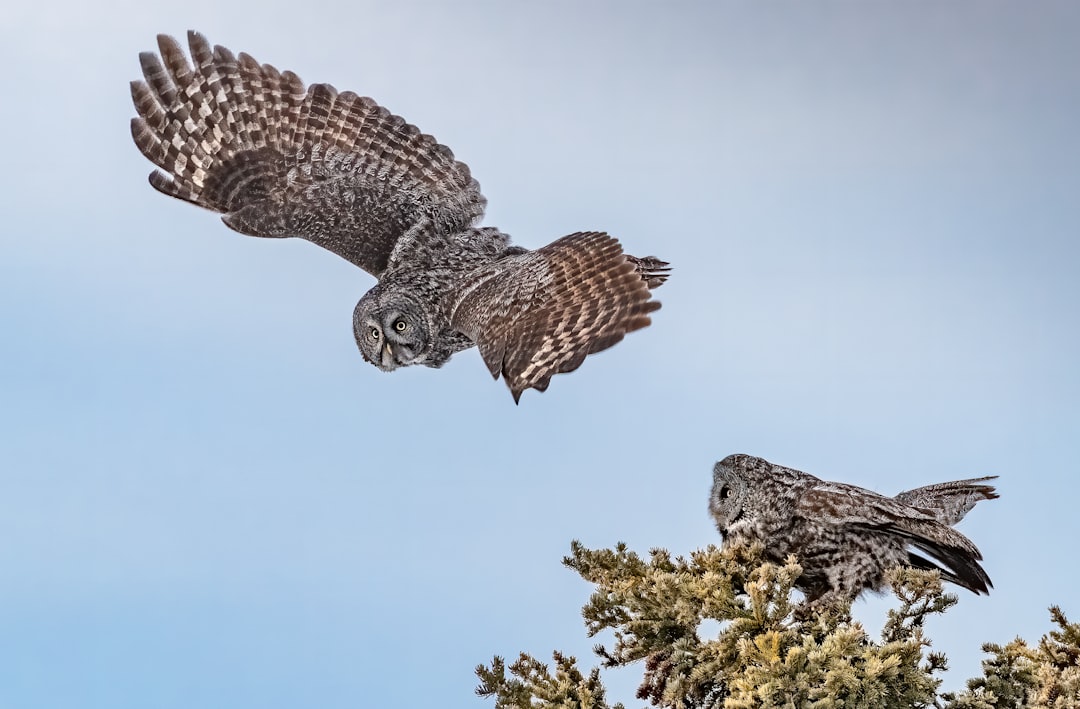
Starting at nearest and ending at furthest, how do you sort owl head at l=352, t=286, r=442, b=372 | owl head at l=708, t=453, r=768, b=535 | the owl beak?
owl head at l=708, t=453, r=768, b=535 < owl head at l=352, t=286, r=442, b=372 < the owl beak

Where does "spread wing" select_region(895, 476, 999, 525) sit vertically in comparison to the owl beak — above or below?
below

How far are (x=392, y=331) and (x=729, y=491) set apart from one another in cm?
476

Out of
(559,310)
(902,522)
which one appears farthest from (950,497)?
(559,310)

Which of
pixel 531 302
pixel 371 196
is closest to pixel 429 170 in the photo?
pixel 371 196

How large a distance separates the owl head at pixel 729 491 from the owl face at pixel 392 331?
14.4 feet

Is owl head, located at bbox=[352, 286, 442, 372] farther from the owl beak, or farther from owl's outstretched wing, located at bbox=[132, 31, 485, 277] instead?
owl's outstretched wing, located at bbox=[132, 31, 485, 277]

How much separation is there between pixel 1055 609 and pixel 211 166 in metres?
10.7

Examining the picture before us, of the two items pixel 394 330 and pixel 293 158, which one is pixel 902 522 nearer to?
pixel 394 330

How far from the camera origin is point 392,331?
43.5 feet

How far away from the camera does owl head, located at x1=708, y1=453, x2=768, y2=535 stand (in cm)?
991

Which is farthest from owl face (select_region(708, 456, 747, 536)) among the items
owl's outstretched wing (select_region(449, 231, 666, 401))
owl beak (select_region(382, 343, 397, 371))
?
owl beak (select_region(382, 343, 397, 371))

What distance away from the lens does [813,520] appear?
9.57 m

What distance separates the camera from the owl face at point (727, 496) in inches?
390

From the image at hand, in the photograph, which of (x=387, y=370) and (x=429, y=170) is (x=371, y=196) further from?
(x=387, y=370)
